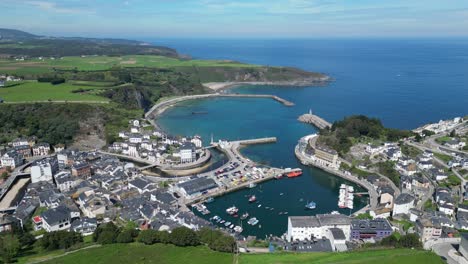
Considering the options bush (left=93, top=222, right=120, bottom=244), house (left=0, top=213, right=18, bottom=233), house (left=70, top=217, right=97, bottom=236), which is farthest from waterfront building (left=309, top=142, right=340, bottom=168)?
house (left=0, top=213, right=18, bottom=233)

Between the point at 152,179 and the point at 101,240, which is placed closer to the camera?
the point at 101,240

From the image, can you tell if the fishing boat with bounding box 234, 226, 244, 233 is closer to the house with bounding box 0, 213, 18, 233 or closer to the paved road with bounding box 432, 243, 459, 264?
the paved road with bounding box 432, 243, 459, 264

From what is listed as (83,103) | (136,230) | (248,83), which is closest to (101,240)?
(136,230)

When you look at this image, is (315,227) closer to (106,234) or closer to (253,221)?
(253,221)

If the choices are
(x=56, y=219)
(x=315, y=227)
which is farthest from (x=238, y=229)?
(x=56, y=219)

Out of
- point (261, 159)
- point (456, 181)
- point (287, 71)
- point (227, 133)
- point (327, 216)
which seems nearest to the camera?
point (327, 216)

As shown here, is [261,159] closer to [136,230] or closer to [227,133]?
[227,133]
